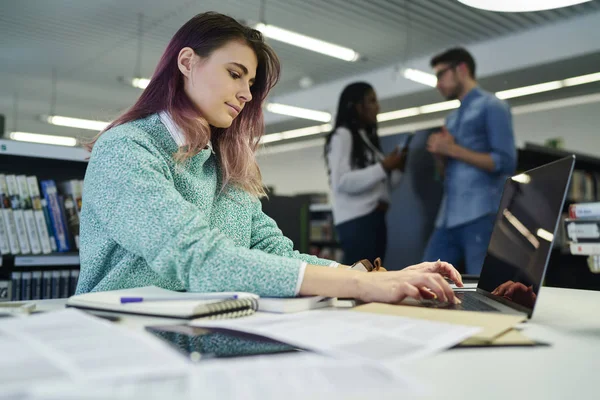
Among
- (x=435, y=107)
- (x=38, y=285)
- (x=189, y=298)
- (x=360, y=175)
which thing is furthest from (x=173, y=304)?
(x=435, y=107)

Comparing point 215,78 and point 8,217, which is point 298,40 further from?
point 215,78

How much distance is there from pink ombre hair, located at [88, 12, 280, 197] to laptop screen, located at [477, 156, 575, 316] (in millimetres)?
575

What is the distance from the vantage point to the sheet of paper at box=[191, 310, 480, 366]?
0.47m

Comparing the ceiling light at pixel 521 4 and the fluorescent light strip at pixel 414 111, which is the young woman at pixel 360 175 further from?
the fluorescent light strip at pixel 414 111

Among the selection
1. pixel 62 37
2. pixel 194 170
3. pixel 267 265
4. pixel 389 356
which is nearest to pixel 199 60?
pixel 194 170

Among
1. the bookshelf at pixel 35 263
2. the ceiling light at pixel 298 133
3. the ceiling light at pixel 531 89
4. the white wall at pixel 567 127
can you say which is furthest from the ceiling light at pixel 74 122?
the bookshelf at pixel 35 263

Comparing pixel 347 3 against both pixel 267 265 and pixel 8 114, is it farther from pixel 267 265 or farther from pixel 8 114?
pixel 8 114

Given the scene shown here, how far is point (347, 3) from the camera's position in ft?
18.3

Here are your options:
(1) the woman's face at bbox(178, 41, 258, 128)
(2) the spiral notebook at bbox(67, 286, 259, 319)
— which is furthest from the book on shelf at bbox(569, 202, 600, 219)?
(1) the woman's face at bbox(178, 41, 258, 128)

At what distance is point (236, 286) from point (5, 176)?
1444mm

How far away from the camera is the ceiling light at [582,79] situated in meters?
6.50

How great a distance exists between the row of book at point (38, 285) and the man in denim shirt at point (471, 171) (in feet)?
5.50

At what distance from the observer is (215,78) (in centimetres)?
111

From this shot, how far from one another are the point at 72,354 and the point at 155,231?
0.35 meters
